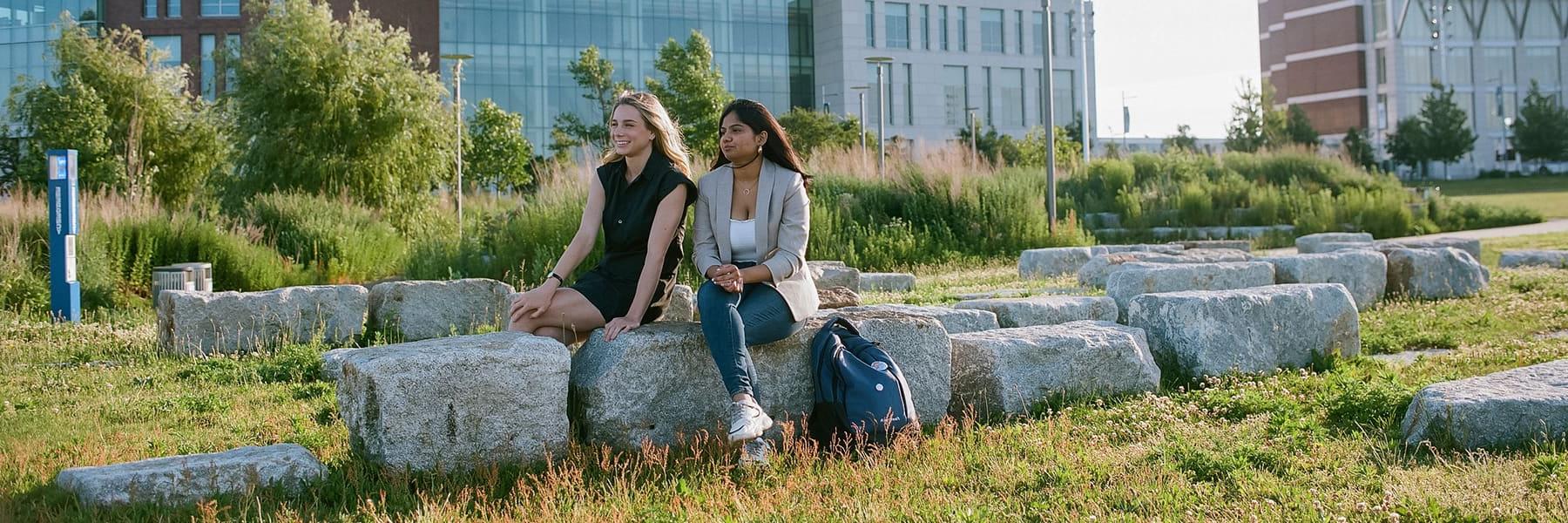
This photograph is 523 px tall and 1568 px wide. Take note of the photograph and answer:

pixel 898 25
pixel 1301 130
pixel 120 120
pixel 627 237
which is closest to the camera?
pixel 627 237

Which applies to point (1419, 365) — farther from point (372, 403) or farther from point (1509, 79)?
point (1509, 79)

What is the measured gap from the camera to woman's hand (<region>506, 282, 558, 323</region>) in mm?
5223

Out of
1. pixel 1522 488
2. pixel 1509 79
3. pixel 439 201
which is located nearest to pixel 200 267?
pixel 439 201

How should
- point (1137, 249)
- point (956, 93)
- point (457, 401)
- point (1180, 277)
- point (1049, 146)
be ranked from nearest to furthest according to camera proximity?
1. point (457, 401)
2. point (1180, 277)
3. point (1137, 249)
4. point (1049, 146)
5. point (956, 93)

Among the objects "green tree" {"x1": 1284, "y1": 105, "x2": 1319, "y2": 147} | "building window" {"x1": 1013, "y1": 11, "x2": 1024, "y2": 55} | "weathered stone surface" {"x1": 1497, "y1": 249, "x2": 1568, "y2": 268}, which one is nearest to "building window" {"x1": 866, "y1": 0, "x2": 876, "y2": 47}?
"building window" {"x1": 1013, "y1": 11, "x2": 1024, "y2": 55}

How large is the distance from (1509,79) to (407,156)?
247ft

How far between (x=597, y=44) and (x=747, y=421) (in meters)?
52.9

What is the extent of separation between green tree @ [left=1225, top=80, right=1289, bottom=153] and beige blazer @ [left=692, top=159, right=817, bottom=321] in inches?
1987

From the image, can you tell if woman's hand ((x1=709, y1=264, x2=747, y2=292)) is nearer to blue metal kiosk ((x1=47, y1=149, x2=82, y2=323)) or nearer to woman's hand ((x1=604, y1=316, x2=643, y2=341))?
woman's hand ((x1=604, y1=316, x2=643, y2=341))

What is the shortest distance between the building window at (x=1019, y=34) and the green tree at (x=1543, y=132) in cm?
2492

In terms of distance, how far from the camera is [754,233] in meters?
5.27

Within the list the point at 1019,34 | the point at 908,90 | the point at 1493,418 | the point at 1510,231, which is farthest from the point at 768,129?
the point at 1019,34

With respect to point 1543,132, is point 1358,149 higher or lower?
lower

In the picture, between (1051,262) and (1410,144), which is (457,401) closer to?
(1051,262)
